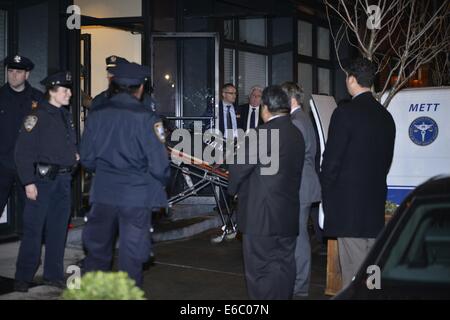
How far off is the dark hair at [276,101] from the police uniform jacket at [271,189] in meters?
0.08

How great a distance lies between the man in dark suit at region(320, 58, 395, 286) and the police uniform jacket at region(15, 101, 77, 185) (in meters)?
2.27

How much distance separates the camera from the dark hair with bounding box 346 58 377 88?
5.65 meters

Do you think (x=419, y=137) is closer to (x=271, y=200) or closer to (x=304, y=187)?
(x=304, y=187)

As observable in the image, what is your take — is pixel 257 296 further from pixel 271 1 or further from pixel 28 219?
pixel 271 1

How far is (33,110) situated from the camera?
603cm

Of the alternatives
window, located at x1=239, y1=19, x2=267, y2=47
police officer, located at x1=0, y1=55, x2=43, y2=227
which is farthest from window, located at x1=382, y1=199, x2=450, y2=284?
window, located at x1=239, y1=19, x2=267, y2=47

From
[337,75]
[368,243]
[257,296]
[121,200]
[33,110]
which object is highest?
[337,75]

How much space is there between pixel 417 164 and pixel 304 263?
2.16 metres

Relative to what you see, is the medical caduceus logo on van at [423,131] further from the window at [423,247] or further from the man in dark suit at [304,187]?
the window at [423,247]

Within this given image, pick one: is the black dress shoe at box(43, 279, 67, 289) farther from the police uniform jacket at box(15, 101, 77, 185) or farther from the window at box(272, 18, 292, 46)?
the window at box(272, 18, 292, 46)

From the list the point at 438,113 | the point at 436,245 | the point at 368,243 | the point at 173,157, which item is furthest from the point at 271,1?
the point at 436,245

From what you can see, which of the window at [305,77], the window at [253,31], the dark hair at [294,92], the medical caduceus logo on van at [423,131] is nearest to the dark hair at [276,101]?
the dark hair at [294,92]

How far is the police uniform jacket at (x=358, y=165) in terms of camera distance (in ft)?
18.1

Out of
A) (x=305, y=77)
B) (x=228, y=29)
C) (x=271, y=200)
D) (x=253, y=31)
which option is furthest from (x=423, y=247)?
(x=305, y=77)
